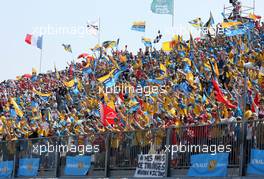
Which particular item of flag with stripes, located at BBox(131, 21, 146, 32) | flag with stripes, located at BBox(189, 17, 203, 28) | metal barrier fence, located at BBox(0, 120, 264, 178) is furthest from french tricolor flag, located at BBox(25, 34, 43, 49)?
metal barrier fence, located at BBox(0, 120, 264, 178)

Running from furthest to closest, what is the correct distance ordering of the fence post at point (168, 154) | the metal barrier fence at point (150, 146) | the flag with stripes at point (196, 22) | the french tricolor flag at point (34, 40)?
the french tricolor flag at point (34, 40)
the flag with stripes at point (196, 22)
the fence post at point (168, 154)
the metal barrier fence at point (150, 146)

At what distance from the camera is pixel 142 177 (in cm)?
1836

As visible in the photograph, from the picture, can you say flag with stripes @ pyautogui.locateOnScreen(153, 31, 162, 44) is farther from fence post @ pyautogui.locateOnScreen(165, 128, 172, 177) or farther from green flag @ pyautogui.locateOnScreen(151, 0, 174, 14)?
fence post @ pyautogui.locateOnScreen(165, 128, 172, 177)

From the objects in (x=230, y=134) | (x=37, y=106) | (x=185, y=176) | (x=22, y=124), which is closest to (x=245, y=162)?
(x=230, y=134)

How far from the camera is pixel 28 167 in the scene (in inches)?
943

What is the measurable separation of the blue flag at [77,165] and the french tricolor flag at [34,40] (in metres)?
34.6

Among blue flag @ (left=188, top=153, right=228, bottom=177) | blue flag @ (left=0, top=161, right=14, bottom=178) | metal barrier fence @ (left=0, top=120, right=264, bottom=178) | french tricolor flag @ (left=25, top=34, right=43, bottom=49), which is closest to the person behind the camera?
metal barrier fence @ (left=0, top=120, right=264, bottom=178)

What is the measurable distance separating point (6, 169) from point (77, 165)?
16.3 ft

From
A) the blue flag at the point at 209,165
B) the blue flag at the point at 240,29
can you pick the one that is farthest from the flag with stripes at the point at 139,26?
the blue flag at the point at 209,165

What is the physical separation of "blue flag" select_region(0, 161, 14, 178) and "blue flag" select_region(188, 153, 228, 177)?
9926mm

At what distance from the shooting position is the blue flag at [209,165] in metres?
15.9

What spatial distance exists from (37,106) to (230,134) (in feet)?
65.8

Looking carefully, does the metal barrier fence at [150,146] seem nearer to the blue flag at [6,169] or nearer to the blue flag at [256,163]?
the blue flag at [256,163]

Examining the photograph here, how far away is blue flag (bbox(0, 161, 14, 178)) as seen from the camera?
81.9ft
